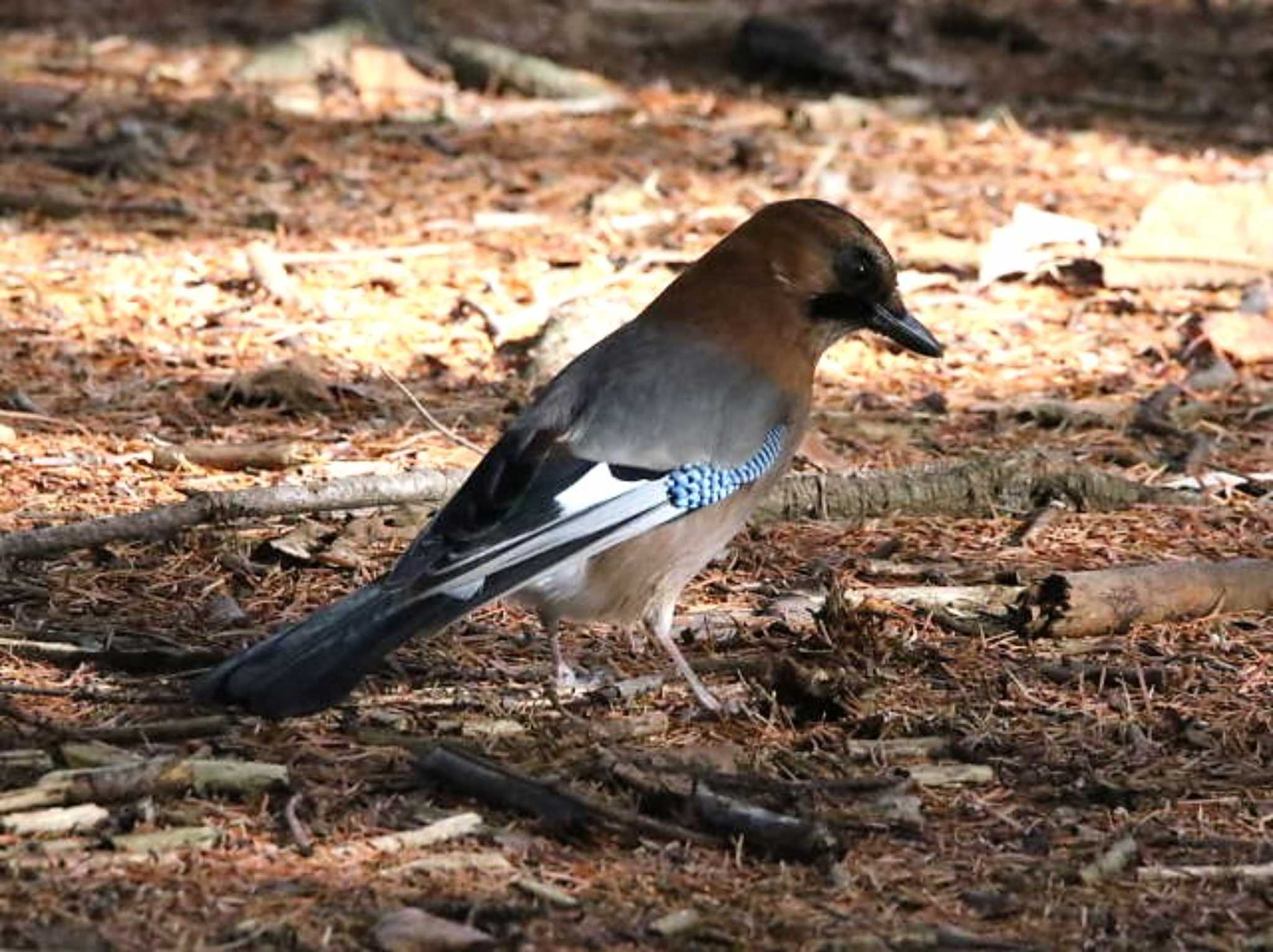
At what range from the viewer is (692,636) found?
523cm

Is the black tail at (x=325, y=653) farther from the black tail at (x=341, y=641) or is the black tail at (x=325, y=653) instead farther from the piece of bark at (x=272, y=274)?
the piece of bark at (x=272, y=274)

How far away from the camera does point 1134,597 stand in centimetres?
527

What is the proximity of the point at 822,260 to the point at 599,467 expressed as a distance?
2.96ft

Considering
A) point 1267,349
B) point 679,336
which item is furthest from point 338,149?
point 679,336

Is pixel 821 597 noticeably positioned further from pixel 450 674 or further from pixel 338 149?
pixel 338 149

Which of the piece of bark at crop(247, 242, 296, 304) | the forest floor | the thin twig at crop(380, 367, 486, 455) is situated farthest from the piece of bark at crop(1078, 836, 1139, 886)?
the piece of bark at crop(247, 242, 296, 304)

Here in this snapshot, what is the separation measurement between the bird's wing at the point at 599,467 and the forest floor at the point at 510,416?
12.8 inches

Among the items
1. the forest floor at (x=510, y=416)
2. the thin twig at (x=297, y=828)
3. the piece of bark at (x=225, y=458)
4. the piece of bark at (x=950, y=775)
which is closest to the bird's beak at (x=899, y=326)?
the forest floor at (x=510, y=416)

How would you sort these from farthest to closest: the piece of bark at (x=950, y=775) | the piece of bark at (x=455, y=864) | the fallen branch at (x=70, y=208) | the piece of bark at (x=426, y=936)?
1. the fallen branch at (x=70, y=208)
2. the piece of bark at (x=950, y=775)
3. the piece of bark at (x=455, y=864)
4. the piece of bark at (x=426, y=936)

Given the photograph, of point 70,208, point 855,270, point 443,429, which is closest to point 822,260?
point 855,270

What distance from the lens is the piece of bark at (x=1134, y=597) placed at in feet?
17.1

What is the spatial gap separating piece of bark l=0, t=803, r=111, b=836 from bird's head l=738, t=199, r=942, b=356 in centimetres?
212

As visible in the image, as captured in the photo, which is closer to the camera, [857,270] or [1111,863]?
[1111,863]

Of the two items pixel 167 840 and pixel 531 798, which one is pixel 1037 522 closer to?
pixel 531 798
